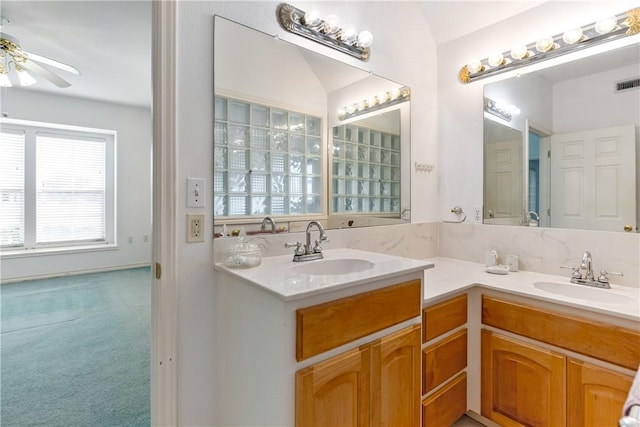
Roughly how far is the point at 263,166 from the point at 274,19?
29.7 inches

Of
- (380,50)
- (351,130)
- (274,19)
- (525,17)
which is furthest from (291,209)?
(525,17)

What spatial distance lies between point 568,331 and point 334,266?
1084 millimetres

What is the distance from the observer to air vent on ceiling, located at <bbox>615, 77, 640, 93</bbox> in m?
1.61

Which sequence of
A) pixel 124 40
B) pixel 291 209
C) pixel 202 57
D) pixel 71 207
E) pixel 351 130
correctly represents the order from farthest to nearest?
pixel 71 207 → pixel 124 40 → pixel 351 130 → pixel 291 209 → pixel 202 57

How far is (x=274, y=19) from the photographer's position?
1562 millimetres

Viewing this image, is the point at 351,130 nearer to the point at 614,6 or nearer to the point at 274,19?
the point at 274,19

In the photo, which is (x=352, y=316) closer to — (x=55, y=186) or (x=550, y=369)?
(x=550, y=369)

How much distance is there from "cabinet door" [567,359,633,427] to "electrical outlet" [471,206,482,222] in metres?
1.08

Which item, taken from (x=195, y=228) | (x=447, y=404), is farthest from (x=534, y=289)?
(x=195, y=228)

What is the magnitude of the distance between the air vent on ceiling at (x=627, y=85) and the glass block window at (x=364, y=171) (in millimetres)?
1208

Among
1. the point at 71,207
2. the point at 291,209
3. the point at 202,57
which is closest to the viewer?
the point at 202,57

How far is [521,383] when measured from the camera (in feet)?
4.90

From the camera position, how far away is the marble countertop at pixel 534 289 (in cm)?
132

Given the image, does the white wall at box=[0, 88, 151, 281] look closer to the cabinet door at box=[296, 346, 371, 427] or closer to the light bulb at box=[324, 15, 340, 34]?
the light bulb at box=[324, 15, 340, 34]
